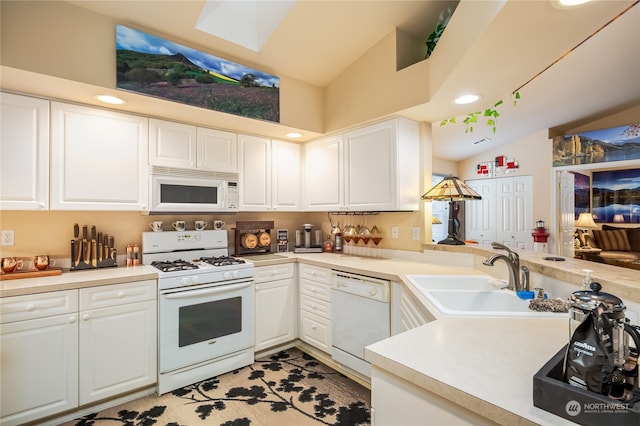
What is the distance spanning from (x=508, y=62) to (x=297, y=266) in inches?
93.6

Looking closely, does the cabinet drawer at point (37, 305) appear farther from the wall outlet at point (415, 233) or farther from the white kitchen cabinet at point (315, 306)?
the wall outlet at point (415, 233)

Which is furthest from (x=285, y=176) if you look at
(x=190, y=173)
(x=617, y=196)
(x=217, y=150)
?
(x=617, y=196)

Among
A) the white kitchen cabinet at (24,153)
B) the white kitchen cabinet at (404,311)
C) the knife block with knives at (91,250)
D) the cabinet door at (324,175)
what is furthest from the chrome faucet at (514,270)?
the white kitchen cabinet at (24,153)

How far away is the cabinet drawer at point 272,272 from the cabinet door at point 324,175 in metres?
0.75

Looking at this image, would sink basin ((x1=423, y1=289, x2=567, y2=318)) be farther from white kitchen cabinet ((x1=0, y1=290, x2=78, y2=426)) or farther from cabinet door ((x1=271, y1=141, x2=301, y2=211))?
white kitchen cabinet ((x1=0, y1=290, x2=78, y2=426))

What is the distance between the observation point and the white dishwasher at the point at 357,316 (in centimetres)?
231

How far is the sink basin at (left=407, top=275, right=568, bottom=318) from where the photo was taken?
145 cm

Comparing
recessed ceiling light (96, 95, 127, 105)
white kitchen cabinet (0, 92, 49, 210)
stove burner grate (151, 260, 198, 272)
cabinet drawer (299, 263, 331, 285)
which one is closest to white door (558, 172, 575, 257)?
cabinet drawer (299, 263, 331, 285)

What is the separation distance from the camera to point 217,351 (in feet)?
8.52

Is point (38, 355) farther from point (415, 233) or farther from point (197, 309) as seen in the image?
point (415, 233)

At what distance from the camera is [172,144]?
273 cm

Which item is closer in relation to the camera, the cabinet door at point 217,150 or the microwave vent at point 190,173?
the microwave vent at point 190,173

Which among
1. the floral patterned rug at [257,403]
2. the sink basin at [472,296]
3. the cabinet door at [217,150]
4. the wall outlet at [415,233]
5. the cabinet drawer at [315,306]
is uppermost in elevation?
the cabinet door at [217,150]

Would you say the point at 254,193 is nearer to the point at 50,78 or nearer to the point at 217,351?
the point at 217,351
